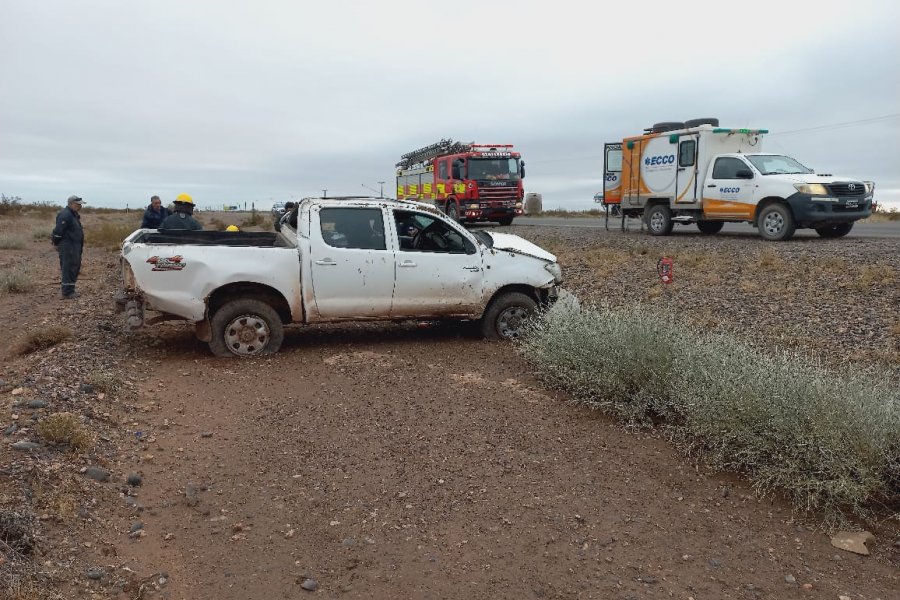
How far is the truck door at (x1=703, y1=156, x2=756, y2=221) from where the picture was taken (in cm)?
1524

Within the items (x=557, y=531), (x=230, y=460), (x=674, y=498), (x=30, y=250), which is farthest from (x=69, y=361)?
(x=30, y=250)

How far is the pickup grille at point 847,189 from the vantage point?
1399 centimetres

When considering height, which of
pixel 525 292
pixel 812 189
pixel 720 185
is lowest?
pixel 525 292

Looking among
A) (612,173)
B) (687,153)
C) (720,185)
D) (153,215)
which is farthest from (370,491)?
(612,173)

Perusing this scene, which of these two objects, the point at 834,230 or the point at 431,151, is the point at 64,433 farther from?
the point at 431,151

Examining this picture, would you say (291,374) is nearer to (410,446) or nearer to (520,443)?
(410,446)

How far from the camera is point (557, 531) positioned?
380cm

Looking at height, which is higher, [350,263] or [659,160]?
[659,160]

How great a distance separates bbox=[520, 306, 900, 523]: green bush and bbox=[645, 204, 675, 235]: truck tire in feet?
40.2

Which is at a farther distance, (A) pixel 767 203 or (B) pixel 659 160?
(B) pixel 659 160

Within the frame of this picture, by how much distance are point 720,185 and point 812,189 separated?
87.6 inches

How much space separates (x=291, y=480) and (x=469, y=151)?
22.0 m

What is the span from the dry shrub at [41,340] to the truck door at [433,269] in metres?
3.74

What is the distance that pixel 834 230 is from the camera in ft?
52.3
